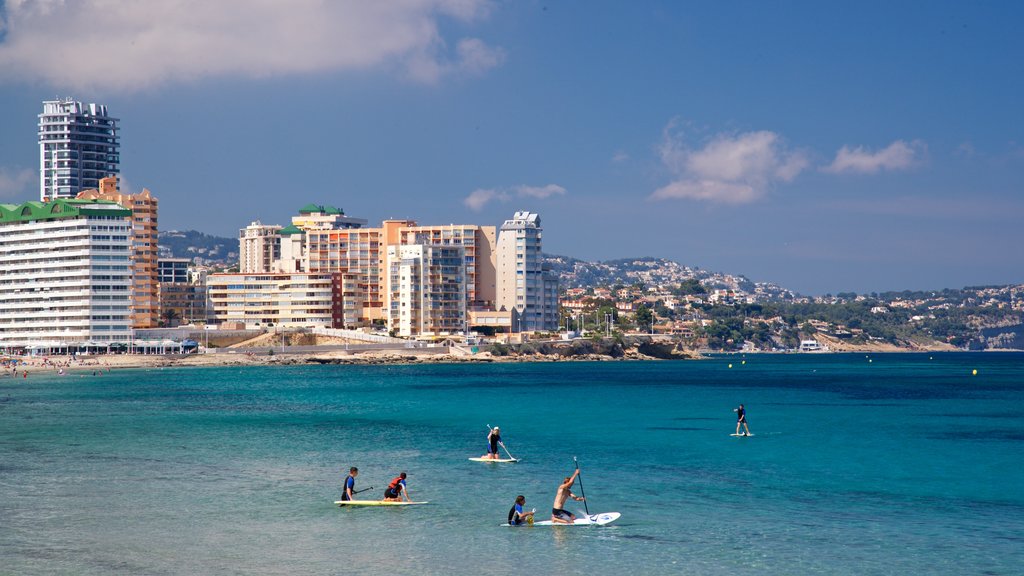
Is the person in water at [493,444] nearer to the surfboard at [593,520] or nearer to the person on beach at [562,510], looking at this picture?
the person on beach at [562,510]

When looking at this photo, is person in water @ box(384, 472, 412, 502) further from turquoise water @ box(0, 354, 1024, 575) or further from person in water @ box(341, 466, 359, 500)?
person in water @ box(341, 466, 359, 500)

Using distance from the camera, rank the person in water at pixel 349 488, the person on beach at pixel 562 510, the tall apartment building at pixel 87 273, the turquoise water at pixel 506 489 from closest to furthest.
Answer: the turquoise water at pixel 506 489, the person on beach at pixel 562 510, the person in water at pixel 349 488, the tall apartment building at pixel 87 273

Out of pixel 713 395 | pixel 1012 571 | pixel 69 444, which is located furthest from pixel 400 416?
pixel 1012 571

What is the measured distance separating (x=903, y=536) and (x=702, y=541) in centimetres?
564

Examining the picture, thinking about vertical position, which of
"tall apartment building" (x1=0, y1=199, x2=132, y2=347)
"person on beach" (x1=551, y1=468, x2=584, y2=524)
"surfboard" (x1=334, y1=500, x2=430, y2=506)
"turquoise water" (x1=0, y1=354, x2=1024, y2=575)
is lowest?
"turquoise water" (x1=0, y1=354, x2=1024, y2=575)

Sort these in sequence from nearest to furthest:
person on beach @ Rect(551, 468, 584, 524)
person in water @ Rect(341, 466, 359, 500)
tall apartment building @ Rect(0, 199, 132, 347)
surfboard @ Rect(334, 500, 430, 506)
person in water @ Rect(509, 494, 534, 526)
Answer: person in water @ Rect(509, 494, 534, 526) < person on beach @ Rect(551, 468, 584, 524) < surfboard @ Rect(334, 500, 430, 506) < person in water @ Rect(341, 466, 359, 500) < tall apartment building @ Rect(0, 199, 132, 347)

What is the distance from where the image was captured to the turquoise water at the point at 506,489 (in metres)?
29.8

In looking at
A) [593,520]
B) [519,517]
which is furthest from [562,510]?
[519,517]

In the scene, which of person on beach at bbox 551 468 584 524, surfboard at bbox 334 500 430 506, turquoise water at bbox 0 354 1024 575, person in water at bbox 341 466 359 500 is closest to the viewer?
turquoise water at bbox 0 354 1024 575

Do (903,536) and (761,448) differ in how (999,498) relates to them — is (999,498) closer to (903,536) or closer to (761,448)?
(903,536)

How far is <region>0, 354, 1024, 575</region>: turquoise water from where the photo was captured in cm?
2975

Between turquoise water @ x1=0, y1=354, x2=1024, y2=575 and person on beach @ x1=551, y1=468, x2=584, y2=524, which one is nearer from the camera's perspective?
turquoise water @ x1=0, y1=354, x2=1024, y2=575

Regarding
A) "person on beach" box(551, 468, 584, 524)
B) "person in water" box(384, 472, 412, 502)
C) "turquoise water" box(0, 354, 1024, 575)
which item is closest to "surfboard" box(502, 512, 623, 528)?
"person on beach" box(551, 468, 584, 524)

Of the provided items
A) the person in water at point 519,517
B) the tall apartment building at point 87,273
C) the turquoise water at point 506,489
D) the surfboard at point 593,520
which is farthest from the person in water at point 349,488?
the tall apartment building at point 87,273
